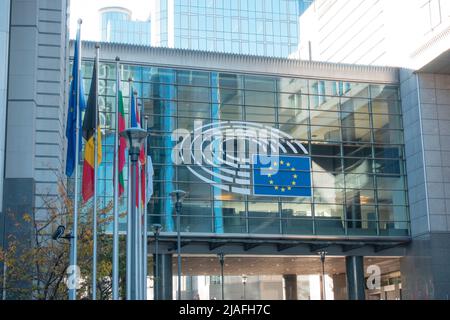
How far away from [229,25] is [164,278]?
102454mm

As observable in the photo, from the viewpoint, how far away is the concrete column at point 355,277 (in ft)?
181

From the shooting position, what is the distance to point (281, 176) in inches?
2098

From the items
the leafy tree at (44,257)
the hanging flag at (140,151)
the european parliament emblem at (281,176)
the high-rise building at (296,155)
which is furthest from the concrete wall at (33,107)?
the european parliament emblem at (281,176)

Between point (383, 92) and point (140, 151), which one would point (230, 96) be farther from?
point (140, 151)

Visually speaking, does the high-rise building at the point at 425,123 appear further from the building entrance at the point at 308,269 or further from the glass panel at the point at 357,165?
the building entrance at the point at 308,269

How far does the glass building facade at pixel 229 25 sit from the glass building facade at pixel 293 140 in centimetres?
8890

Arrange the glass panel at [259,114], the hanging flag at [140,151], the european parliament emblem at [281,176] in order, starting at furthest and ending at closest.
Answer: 1. the glass panel at [259,114]
2. the european parliament emblem at [281,176]
3. the hanging flag at [140,151]

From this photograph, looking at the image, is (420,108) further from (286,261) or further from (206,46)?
(206,46)

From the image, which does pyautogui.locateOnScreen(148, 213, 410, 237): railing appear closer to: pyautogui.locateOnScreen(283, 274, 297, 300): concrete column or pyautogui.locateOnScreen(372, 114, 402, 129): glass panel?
pyautogui.locateOnScreen(372, 114, 402, 129): glass panel

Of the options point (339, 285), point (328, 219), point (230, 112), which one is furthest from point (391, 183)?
point (339, 285)

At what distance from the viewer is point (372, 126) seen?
56.7m

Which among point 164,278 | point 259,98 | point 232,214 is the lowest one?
point 164,278

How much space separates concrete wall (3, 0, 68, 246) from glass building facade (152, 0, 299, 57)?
11182cm

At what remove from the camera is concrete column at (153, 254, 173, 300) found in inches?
2024
